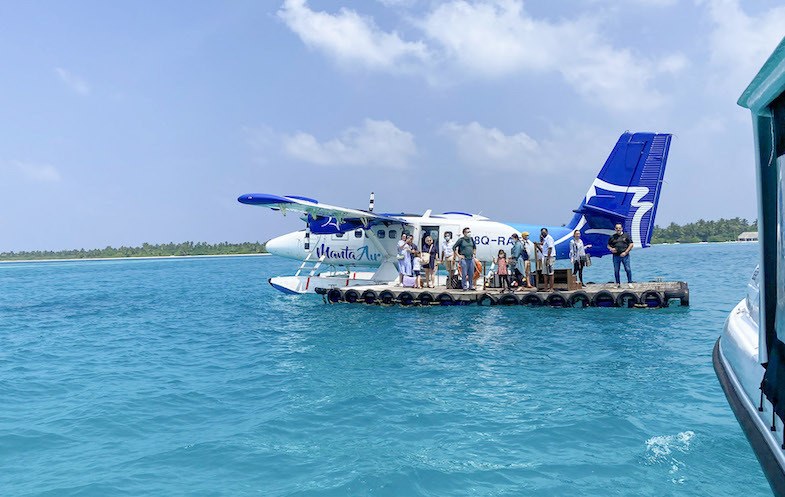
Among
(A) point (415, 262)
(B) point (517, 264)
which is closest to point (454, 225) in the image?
(A) point (415, 262)

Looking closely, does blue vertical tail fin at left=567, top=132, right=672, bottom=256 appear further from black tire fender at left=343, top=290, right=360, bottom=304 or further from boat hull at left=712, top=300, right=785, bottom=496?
boat hull at left=712, top=300, right=785, bottom=496

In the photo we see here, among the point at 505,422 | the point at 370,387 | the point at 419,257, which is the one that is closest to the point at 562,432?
the point at 505,422

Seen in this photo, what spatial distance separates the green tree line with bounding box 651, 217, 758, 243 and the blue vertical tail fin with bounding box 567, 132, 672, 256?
377 feet

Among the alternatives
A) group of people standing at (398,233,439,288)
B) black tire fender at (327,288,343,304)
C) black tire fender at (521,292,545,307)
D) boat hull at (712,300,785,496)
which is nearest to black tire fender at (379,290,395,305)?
group of people standing at (398,233,439,288)

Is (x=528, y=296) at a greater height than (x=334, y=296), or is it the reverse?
(x=528, y=296)

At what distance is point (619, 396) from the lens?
25.4ft

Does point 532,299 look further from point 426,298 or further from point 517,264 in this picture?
point 426,298

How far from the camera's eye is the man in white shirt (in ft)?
55.9

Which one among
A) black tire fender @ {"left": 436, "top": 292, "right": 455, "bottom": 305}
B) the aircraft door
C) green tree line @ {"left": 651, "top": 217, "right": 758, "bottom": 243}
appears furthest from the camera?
green tree line @ {"left": 651, "top": 217, "right": 758, "bottom": 243}

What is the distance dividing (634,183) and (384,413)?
14855 millimetres

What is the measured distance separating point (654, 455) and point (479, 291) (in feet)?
41.2

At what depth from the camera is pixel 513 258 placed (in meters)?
18.1

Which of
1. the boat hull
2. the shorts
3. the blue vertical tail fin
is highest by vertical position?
the blue vertical tail fin

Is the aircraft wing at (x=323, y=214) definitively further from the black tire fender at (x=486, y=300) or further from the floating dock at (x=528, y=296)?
the black tire fender at (x=486, y=300)
